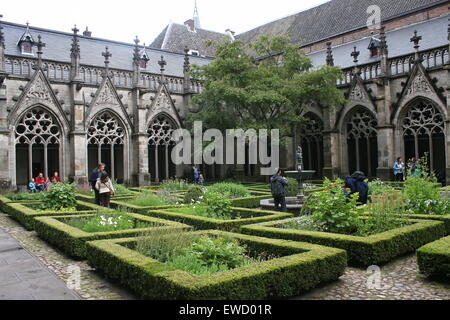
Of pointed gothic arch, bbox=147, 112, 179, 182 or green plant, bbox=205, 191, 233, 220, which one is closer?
→ green plant, bbox=205, 191, 233, 220

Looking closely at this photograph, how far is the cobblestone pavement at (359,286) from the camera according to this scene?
5.06 m

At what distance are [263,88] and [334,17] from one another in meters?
12.5

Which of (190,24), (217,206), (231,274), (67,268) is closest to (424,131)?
(217,206)

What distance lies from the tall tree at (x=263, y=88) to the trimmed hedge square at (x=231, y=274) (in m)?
13.3

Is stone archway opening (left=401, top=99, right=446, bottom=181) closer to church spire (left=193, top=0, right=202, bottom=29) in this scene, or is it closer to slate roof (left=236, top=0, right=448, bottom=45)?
slate roof (left=236, top=0, right=448, bottom=45)

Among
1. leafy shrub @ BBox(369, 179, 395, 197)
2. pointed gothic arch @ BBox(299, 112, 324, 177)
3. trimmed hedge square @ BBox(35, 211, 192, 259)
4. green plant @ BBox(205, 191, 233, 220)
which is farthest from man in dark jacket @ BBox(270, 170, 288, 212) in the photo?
pointed gothic arch @ BBox(299, 112, 324, 177)

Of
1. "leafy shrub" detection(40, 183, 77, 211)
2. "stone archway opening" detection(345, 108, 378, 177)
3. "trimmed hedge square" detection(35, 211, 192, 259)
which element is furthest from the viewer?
"stone archway opening" detection(345, 108, 378, 177)

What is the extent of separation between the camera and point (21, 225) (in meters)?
11.0

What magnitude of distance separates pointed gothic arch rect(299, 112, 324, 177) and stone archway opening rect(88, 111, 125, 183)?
10.4 m

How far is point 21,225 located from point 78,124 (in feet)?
32.8

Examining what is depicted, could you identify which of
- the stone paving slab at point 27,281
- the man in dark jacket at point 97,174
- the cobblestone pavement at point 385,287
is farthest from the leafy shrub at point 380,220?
the man in dark jacket at point 97,174

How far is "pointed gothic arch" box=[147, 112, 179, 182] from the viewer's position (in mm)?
23312

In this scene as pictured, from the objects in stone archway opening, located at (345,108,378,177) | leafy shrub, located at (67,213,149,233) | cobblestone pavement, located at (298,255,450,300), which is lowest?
cobblestone pavement, located at (298,255,450,300)

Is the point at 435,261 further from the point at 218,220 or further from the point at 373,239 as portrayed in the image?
the point at 218,220
